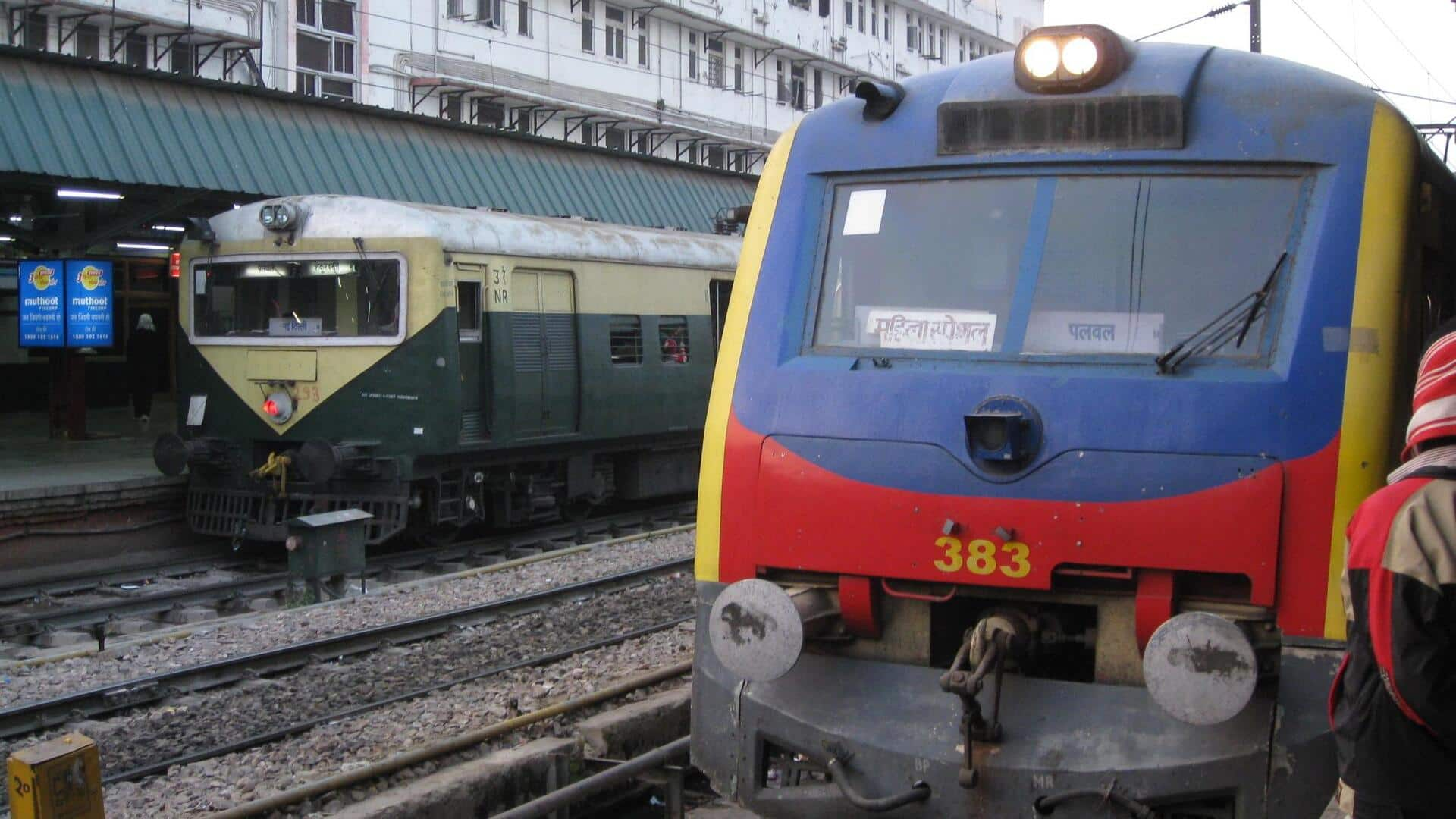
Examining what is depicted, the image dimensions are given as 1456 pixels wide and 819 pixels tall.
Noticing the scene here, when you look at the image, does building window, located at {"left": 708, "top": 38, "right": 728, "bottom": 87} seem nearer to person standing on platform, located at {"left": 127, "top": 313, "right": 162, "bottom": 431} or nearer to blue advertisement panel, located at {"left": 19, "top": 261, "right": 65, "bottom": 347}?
person standing on platform, located at {"left": 127, "top": 313, "right": 162, "bottom": 431}

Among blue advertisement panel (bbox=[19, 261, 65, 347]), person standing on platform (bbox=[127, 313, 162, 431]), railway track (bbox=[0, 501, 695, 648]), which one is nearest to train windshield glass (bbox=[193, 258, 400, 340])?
railway track (bbox=[0, 501, 695, 648])

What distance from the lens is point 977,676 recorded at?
3791 mm

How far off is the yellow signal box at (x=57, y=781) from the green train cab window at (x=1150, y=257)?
322cm

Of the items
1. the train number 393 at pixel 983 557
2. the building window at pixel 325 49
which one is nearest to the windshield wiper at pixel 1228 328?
the train number 393 at pixel 983 557

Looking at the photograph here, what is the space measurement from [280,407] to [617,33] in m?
22.2

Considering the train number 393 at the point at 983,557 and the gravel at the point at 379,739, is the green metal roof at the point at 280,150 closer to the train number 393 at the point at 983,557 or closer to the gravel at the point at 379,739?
the gravel at the point at 379,739

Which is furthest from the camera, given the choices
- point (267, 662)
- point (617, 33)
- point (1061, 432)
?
point (617, 33)

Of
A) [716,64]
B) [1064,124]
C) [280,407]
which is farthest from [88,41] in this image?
[1064,124]

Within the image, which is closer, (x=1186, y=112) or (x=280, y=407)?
(x=1186, y=112)

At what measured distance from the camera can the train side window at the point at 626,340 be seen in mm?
14578

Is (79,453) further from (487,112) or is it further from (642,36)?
(642,36)

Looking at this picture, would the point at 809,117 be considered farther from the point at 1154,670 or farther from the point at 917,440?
the point at 1154,670

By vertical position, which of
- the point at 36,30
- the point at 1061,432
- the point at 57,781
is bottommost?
the point at 57,781

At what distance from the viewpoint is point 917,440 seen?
13.6ft
